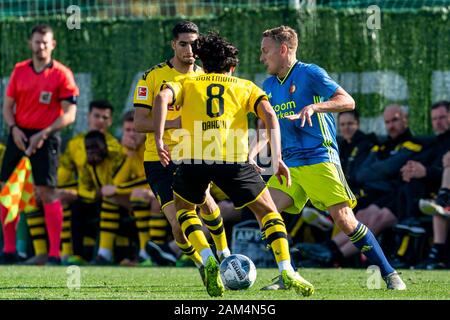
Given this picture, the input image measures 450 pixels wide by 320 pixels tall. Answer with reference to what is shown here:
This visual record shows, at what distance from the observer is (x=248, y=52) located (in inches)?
559

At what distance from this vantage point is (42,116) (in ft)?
43.2

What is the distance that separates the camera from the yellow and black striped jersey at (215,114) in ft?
25.5

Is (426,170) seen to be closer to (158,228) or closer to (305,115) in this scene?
Answer: (158,228)

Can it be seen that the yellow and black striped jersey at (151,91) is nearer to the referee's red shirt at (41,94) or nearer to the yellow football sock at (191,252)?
the yellow football sock at (191,252)

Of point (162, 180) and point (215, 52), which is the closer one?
point (215, 52)

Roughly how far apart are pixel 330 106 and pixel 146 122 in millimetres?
1761

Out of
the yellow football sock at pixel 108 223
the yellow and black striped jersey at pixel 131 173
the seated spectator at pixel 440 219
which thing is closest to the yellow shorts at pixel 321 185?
the seated spectator at pixel 440 219

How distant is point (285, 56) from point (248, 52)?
547 cm

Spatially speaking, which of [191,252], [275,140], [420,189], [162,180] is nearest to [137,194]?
[420,189]

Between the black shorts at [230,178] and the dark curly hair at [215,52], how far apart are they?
734mm
